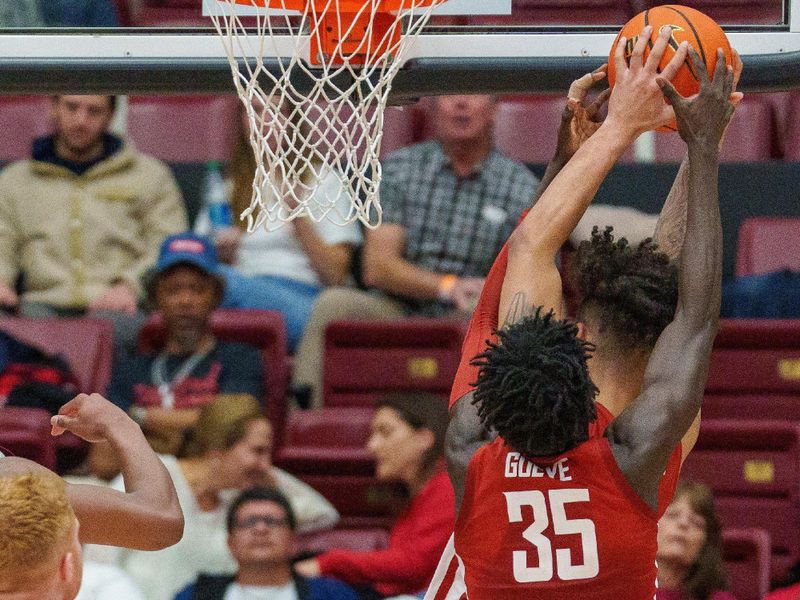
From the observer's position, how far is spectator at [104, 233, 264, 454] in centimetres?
546

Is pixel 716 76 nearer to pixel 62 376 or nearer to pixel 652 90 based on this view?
pixel 652 90

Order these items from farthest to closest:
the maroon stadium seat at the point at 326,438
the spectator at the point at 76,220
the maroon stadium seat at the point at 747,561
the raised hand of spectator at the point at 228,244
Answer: the raised hand of spectator at the point at 228,244 < the spectator at the point at 76,220 < the maroon stadium seat at the point at 326,438 < the maroon stadium seat at the point at 747,561

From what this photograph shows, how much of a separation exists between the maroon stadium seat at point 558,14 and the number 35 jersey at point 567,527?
1189 millimetres

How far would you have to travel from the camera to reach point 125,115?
699 centimetres

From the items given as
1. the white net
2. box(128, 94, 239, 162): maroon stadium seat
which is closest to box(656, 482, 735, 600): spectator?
the white net

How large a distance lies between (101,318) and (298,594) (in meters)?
1.72

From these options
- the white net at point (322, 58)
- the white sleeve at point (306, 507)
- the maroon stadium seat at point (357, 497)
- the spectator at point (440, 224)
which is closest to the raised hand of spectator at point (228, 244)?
the spectator at point (440, 224)

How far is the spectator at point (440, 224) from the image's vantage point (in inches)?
233

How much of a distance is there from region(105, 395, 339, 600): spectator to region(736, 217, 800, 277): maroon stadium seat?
2.16 metres

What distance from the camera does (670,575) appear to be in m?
4.73

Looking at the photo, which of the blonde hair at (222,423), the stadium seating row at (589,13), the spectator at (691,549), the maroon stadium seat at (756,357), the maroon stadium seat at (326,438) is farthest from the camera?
the maroon stadium seat at (756,357)

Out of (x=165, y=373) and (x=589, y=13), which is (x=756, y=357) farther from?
(x=589, y=13)

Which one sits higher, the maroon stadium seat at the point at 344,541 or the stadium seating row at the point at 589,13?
the stadium seating row at the point at 589,13

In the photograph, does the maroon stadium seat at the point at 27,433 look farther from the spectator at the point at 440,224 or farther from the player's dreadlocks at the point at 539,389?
the player's dreadlocks at the point at 539,389
